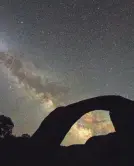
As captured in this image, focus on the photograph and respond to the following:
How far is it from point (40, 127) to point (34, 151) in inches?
31.8

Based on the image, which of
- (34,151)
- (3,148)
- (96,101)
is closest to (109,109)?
(96,101)

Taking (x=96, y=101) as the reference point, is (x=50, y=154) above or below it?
below

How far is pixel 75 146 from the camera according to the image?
18.8 feet

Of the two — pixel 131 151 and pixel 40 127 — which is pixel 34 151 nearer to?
pixel 40 127

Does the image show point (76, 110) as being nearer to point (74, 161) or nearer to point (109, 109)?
point (109, 109)

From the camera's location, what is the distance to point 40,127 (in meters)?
4.62

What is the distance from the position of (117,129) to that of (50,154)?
159 cm

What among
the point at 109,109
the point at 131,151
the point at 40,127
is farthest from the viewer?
the point at 131,151

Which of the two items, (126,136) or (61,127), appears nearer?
(61,127)

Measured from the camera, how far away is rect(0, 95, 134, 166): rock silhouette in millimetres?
4699

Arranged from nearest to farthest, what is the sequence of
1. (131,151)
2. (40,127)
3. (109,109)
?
(40,127) → (109,109) → (131,151)

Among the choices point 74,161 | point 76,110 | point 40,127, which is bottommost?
point 74,161

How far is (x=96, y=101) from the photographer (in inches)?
192

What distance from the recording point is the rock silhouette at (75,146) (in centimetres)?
470
